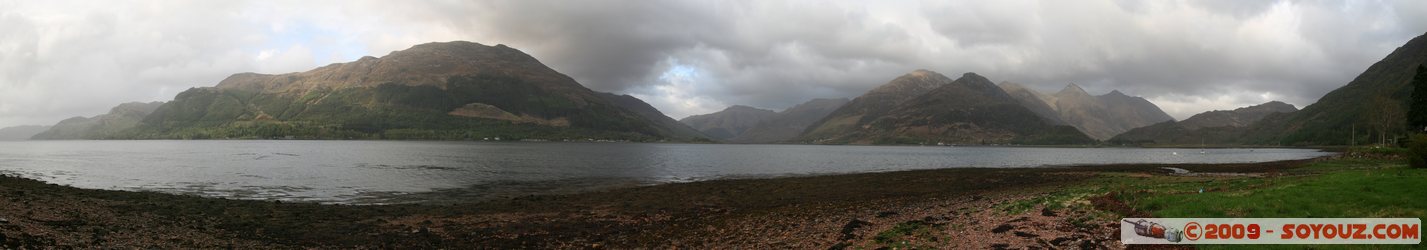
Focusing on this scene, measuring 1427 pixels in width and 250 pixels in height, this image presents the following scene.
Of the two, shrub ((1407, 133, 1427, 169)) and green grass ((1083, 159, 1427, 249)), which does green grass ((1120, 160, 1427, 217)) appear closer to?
green grass ((1083, 159, 1427, 249))

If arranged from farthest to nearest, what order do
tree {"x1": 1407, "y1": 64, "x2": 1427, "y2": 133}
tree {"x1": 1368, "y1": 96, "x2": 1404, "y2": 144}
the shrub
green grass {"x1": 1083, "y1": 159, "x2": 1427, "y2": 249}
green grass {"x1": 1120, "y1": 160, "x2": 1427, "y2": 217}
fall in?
tree {"x1": 1368, "y1": 96, "x2": 1404, "y2": 144} < tree {"x1": 1407, "y1": 64, "x2": 1427, "y2": 133} < the shrub < green grass {"x1": 1120, "y1": 160, "x2": 1427, "y2": 217} < green grass {"x1": 1083, "y1": 159, "x2": 1427, "y2": 249}

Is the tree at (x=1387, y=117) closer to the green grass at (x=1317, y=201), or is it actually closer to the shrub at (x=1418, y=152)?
the shrub at (x=1418, y=152)

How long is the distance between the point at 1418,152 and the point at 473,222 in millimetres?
45924

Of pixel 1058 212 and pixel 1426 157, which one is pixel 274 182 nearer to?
pixel 1058 212

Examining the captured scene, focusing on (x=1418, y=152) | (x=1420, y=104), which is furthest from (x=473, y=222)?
(x=1420, y=104)

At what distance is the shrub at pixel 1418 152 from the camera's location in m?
29.5

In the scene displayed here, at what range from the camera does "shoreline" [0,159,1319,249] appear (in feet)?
72.4

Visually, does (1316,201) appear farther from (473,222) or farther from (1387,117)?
(1387,117)

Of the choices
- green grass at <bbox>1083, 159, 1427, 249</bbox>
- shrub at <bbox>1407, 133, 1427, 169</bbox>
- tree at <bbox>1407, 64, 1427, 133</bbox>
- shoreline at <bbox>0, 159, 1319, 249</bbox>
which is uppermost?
tree at <bbox>1407, 64, 1427, 133</bbox>

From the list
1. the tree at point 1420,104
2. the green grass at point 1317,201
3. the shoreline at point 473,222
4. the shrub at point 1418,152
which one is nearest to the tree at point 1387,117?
the tree at point 1420,104

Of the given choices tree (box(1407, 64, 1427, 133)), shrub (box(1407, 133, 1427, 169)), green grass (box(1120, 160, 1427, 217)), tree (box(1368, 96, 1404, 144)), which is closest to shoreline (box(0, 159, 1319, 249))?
green grass (box(1120, 160, 1427, 217))

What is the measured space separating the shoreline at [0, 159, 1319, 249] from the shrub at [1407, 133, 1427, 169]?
18799 millimetres

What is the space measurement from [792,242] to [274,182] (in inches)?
2275

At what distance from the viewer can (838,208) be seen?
1325 inches
